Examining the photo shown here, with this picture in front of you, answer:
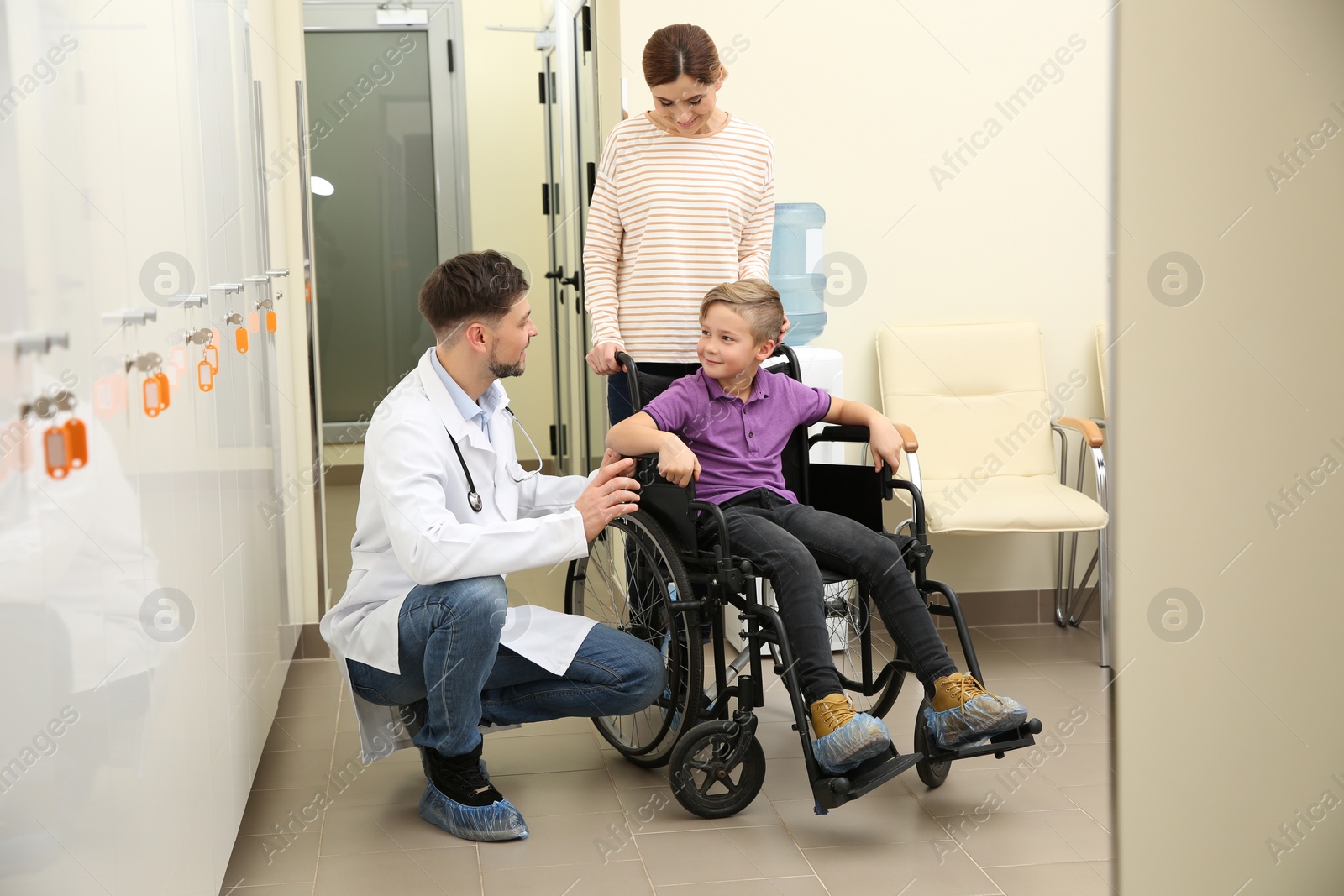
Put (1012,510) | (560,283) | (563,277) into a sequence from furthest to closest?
(560,283) → (563,277) → (1012,510)

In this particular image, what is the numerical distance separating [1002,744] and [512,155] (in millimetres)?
4539

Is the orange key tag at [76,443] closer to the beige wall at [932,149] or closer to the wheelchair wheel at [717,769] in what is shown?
the wheelchair wheel at [717,769]

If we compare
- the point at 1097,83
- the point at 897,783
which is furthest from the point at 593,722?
the point at 1097,83

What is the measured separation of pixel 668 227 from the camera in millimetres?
2566

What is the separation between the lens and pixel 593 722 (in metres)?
2.62

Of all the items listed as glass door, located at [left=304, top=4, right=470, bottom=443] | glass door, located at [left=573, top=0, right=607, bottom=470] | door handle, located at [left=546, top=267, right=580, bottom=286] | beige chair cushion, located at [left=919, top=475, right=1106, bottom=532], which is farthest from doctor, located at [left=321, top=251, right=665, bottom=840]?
glass door, located at [left=304, top=4, right=470, bottom=443]

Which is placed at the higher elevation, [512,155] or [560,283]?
[512,155]

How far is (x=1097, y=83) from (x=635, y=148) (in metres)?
1.57

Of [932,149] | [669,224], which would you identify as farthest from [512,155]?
[669,224]

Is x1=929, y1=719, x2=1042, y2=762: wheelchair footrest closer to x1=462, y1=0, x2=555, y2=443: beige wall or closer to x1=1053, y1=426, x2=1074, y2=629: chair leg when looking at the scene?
x1=1053, y1=426, x2=1074, y2=629: chair leg

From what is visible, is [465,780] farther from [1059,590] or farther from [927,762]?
[1059,590]

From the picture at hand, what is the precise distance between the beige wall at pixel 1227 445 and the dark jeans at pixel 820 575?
1.74 m

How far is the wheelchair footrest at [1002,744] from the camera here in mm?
2068

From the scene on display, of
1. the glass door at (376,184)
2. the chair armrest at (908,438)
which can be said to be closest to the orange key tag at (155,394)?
the chair armrest at (908,438)
